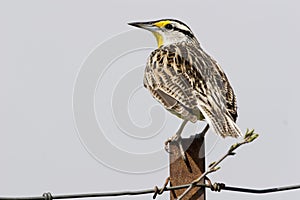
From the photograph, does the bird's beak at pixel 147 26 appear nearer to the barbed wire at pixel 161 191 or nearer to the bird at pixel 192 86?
the bird at pixel 192 86

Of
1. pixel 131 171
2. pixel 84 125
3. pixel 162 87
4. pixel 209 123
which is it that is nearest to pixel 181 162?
pixel 209 123

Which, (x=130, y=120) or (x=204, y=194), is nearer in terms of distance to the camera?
(x=204, y=194)

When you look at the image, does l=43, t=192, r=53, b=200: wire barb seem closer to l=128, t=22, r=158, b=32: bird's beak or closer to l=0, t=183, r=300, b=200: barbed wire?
l=0, t=183, r=300, b=200: barbed wire

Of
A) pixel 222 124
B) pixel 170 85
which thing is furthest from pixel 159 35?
pixel 222 124

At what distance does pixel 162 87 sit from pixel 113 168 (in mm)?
1093

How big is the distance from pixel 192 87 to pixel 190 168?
2.05 meters

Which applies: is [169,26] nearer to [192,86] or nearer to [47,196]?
[192,86]

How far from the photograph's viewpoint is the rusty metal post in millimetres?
4797

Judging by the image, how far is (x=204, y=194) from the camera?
4836 millimetres

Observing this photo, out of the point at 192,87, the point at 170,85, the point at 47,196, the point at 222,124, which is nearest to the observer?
the point at 47,196

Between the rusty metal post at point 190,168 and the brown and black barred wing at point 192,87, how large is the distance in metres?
1.17

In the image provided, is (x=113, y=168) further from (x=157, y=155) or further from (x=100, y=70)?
(x=100, y=70)

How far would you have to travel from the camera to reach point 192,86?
6805mm

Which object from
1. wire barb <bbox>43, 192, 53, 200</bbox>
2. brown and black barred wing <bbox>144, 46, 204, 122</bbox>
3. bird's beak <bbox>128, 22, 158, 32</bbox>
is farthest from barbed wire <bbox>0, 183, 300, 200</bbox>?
bird's beak <bbox>128, 22, 158, 32</bbox>
